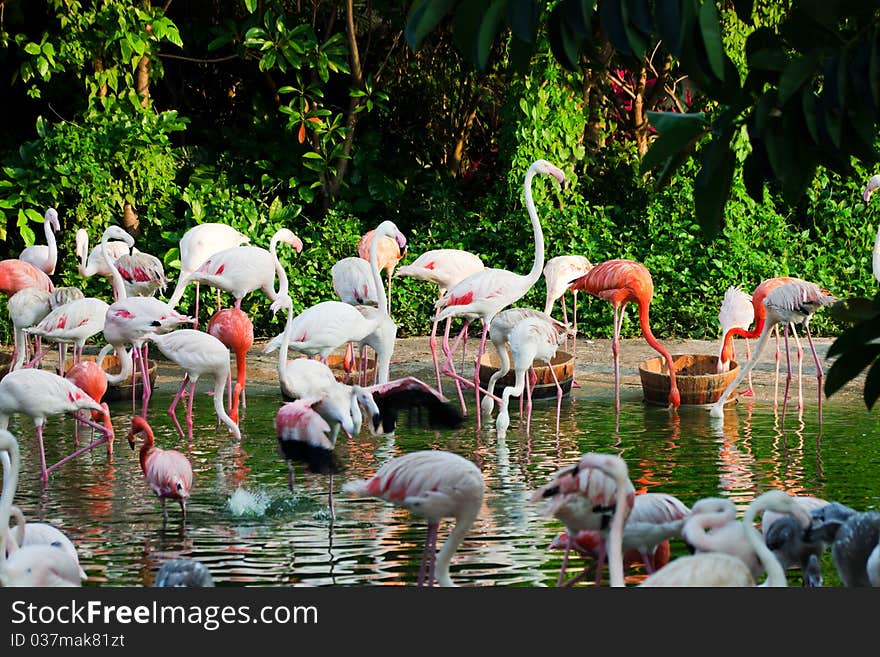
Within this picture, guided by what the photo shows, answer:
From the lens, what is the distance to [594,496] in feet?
11.7

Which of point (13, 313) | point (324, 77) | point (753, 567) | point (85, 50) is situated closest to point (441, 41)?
point (324, 77)

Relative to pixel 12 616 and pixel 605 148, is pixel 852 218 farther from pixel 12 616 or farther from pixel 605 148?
pixel 12 616

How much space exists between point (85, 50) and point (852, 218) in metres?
6.80

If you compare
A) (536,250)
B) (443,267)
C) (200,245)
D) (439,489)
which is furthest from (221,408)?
(439,489)

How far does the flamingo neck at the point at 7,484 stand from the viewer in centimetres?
341

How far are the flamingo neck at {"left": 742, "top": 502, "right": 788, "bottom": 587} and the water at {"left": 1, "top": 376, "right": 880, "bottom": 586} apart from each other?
116 cm

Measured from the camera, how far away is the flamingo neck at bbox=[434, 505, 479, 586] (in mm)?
3705

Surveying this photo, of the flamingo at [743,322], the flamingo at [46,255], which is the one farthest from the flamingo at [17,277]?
the flamingo at [743,322]

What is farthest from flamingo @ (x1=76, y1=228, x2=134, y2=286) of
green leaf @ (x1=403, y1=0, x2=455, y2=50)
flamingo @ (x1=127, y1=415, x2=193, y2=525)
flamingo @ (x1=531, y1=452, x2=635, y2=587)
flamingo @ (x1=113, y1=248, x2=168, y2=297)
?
green leaf @ (x1=403, y1=0, x2=455, y2=50)

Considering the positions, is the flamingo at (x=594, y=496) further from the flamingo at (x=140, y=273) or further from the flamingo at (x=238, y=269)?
the flamingo at (x=140, y=273)

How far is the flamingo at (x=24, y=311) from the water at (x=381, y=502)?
52cm

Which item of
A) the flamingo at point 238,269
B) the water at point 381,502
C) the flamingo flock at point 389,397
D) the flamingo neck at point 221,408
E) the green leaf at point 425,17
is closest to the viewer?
the green leaf at point 425,17

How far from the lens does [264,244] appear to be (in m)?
10.9

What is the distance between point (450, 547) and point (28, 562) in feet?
3.92
